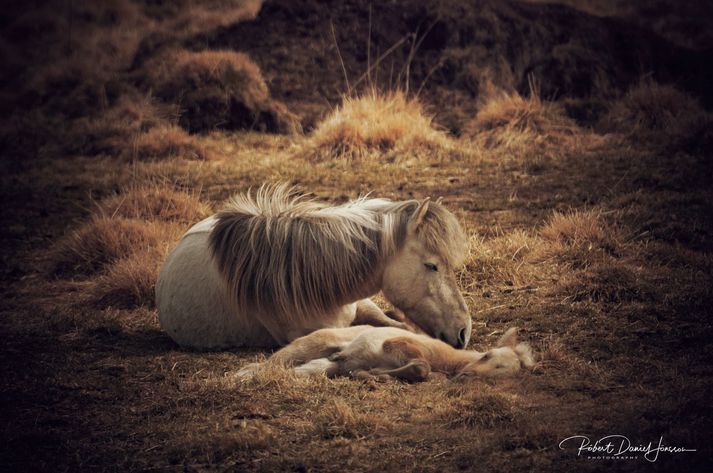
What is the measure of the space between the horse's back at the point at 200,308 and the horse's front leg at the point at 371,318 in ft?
2.00

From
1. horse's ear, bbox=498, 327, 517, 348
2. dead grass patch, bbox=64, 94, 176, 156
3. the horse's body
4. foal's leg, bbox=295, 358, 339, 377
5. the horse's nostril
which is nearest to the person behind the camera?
foal's leg, bbox=295, 358, 339, 377

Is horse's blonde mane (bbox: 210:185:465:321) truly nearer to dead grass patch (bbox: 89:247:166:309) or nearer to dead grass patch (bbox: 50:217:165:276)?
dead grass patch (bbox: 89:247:166:309)

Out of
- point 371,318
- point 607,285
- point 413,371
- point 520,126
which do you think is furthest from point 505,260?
point 520,126

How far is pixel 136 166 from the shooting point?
33.1 ft

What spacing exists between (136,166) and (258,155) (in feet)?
5.34

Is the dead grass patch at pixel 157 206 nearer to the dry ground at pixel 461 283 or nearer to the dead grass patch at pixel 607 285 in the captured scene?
the dry ground at pixel 461 283

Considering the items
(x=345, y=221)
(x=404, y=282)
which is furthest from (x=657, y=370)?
(x=345, y=221)

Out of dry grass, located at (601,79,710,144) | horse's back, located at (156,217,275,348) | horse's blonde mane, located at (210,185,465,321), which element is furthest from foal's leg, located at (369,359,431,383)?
dry grass, located at (601,79,710,144)

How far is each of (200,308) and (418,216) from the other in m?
1.58

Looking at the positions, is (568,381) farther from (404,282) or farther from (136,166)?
(136,166)

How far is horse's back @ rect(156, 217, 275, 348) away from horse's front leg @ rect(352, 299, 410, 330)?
611 millimetres

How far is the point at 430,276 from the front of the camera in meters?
4.64

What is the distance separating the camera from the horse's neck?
425 cm

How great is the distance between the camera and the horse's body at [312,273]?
15.3 ft
